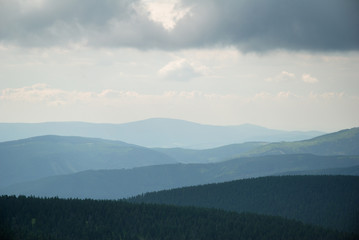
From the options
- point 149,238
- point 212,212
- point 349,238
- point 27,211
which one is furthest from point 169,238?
point 349,238

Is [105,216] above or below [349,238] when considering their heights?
above

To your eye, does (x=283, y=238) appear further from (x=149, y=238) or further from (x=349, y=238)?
(x=149, y=238)

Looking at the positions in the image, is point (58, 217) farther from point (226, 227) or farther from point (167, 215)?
point (226, 227)

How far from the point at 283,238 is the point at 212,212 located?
123 feet

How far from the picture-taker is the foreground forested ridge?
524 ft

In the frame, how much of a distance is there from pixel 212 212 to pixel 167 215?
19.3m

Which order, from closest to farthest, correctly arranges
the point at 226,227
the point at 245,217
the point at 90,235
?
the point at 90,235, the point at 226,227, the point at 245,217

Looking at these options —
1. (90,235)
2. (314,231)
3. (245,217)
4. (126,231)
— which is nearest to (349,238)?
(314,231)

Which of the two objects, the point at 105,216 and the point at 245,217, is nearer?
the point at 105,216

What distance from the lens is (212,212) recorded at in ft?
637

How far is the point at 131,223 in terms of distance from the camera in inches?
6845

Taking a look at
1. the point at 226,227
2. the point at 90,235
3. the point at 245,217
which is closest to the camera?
the point at 90,235

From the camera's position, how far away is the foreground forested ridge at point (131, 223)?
524 ft

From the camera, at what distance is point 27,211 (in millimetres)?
166125
